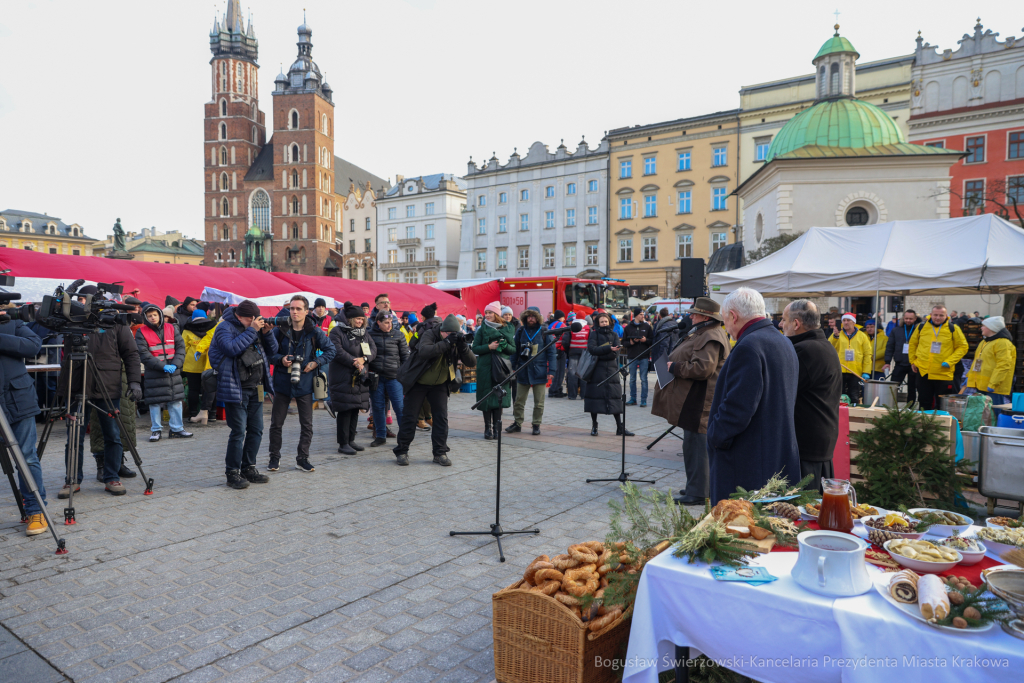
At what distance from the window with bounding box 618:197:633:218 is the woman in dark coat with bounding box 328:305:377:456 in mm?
45178

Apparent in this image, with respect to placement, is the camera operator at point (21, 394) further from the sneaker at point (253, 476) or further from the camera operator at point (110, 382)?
the sneaker at point (253, 476)

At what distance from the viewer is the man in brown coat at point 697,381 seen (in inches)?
218

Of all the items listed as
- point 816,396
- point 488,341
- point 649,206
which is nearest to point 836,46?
point 649,206

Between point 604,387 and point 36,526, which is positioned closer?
point 36,526

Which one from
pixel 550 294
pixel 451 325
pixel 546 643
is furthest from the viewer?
pixel 550 294

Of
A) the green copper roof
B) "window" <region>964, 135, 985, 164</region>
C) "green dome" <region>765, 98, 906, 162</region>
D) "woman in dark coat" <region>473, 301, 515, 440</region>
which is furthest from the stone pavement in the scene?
"window" <region>964, 135, 985, 164</region>

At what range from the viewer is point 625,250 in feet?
169

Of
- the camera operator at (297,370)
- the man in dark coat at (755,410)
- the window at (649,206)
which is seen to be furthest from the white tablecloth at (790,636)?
the window at (649,206)

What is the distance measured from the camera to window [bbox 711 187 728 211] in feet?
153

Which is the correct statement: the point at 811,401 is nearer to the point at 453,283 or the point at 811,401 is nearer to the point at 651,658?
the point at 651,658

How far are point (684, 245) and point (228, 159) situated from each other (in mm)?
69196

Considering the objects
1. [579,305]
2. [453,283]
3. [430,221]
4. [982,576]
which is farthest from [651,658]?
[430,221]

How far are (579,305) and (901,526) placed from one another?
20.9 metres

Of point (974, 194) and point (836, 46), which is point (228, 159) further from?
point (974, 194)
